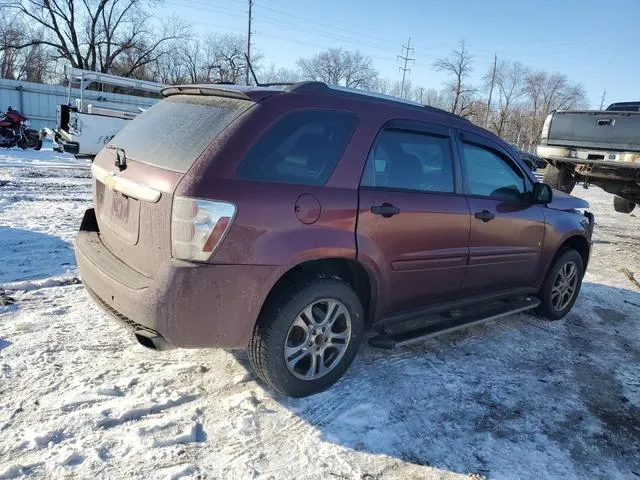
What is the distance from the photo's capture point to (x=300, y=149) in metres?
2.92

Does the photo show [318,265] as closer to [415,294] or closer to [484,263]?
[415,294]

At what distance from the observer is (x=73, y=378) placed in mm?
3039

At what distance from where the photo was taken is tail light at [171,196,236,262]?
2.53m

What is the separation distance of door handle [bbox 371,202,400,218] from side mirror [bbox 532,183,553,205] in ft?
6.12

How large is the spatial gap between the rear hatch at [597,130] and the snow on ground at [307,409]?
17.5 feet

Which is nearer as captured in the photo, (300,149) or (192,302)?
(192,302)

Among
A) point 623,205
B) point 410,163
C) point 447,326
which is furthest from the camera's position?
point 623,205

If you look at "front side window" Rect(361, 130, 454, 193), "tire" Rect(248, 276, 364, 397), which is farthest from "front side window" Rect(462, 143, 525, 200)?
"tire" Rect(248, 276, 364, 397)

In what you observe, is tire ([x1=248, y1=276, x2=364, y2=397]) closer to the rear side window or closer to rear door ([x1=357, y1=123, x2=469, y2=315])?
rear door ([x1=357, y1=123, x2=469, y2=315])

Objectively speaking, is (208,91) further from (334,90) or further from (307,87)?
(334,90)

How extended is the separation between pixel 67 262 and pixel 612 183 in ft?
29.8

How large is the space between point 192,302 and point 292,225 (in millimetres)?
684

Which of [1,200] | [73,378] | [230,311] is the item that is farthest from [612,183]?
[1,200]

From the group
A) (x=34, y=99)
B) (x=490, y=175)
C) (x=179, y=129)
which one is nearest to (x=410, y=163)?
(x=490, y=175)
